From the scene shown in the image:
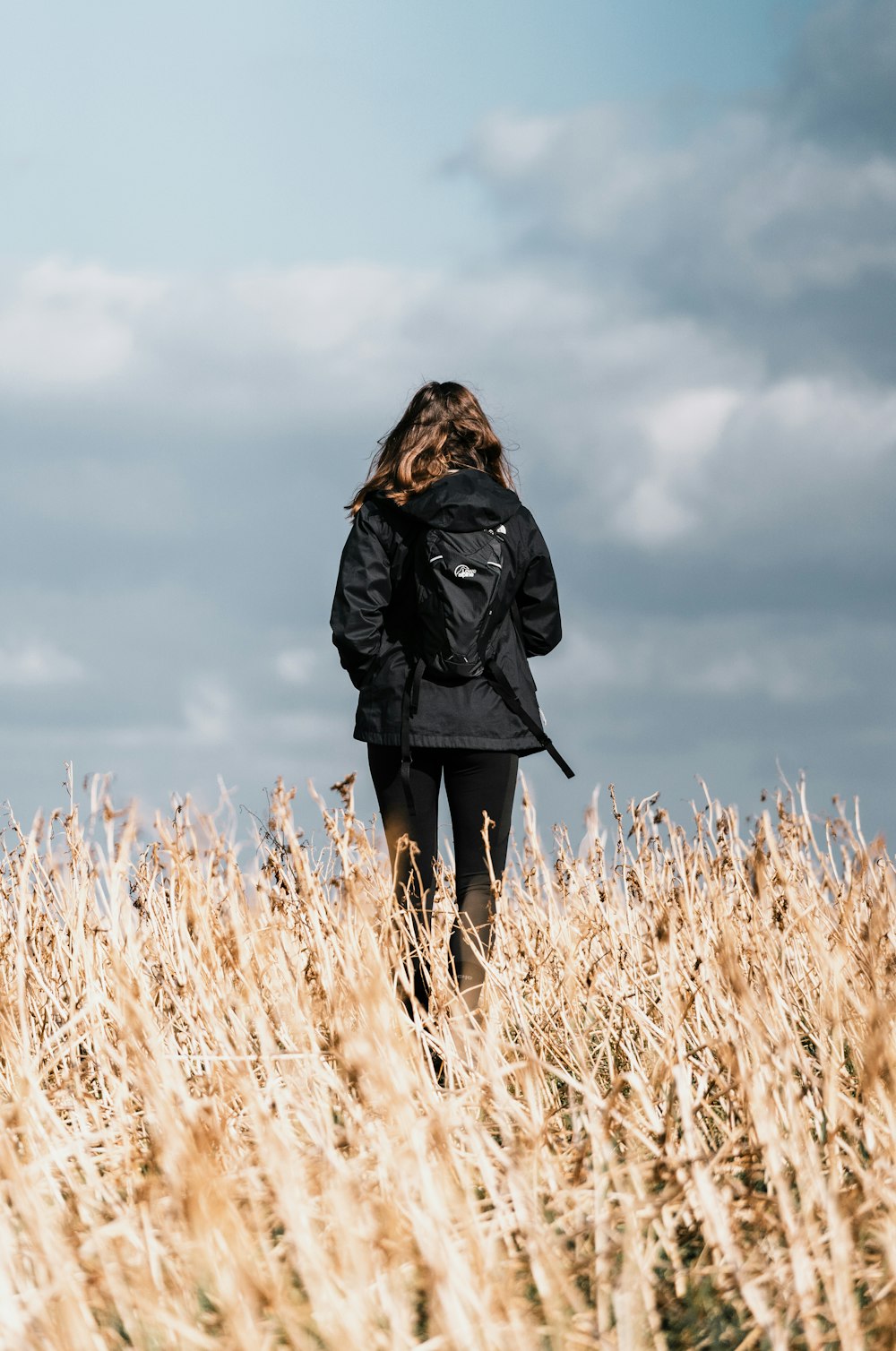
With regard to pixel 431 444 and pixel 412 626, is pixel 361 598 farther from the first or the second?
pixel 431 444

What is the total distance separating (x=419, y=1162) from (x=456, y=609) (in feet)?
6.26

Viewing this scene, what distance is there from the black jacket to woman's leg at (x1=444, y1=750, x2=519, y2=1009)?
0.25 ft

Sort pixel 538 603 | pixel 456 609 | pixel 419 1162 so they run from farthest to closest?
pixel 538 603 < pixel 456 609 < pixel 419 1162

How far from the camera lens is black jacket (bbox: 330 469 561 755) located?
355cm

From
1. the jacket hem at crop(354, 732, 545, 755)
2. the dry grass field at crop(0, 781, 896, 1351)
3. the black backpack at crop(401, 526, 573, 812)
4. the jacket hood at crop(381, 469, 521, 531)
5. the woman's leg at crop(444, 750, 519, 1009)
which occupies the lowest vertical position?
the dry grass field at crop(0, 781, 896, 1351)

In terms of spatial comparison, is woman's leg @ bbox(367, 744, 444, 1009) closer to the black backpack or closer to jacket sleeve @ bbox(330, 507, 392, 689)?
the black backpack

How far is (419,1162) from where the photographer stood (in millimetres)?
1848

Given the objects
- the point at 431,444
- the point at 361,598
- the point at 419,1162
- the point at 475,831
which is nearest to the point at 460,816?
the point at 475,831

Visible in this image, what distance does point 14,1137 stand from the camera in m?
2.99

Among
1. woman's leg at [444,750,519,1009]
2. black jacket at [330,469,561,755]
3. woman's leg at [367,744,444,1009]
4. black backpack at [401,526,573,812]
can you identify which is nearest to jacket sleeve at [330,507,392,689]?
black jacket at [330,469,561,755]

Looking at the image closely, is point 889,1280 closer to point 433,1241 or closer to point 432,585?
point 433,1241

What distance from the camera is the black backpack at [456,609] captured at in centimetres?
353

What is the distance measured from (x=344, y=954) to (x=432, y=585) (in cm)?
109

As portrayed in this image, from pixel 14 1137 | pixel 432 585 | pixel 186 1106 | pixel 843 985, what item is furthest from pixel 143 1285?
pixel 843 985
